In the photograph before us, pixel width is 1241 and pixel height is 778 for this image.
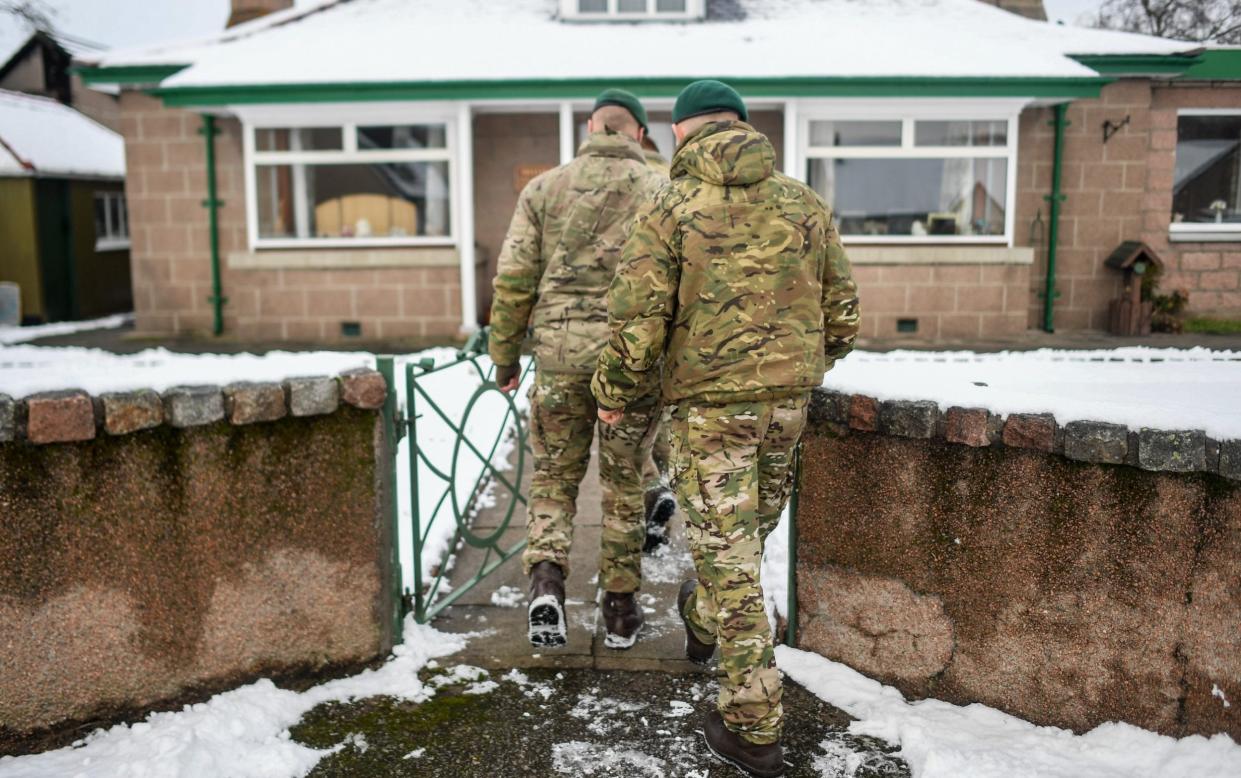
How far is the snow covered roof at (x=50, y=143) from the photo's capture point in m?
15.2

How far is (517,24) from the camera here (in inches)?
535

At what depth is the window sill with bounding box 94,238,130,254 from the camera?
16.8 m

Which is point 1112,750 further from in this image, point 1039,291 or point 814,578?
point 1039,291

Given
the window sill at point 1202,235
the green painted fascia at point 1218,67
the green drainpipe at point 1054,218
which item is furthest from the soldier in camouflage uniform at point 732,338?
the green painted fascia at point 1218,67

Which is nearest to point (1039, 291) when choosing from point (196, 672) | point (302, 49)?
point (302, 49)

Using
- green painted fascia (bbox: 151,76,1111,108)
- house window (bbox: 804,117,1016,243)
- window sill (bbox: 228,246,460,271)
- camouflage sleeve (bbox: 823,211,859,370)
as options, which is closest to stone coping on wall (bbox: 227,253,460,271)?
window sill (bbox: 228,246,460,271)

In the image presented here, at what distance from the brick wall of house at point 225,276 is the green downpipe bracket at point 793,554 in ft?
29.8

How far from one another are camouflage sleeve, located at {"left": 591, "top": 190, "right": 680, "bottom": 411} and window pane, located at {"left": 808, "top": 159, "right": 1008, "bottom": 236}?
9.72 metres

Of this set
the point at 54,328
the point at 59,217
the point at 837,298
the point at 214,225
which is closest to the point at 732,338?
the point at 837,298

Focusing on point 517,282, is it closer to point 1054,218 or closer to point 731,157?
point 731,157


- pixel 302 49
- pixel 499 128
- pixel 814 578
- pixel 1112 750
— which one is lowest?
pixel 1112 750

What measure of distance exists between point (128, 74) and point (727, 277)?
11958 mm

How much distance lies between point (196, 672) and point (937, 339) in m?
10.3

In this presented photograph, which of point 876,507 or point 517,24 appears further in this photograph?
point 517,24
